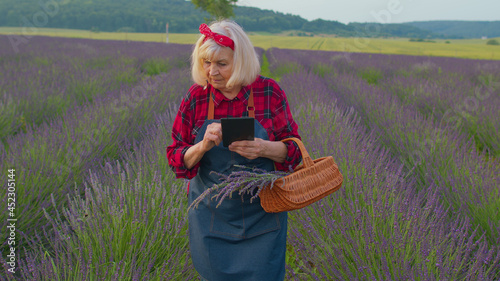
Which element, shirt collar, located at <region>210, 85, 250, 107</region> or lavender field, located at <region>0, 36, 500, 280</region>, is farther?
lavender field, located at <region>0, 36, 500, 280</region>

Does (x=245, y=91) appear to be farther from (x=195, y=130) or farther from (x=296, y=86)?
(x=296, y=86)

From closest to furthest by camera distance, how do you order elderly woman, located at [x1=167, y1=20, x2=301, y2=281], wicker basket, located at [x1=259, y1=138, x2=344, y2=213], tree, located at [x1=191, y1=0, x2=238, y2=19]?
wicker basket, located at [x1=259, y1=138, x2=344, y2=213]
elderly woman, located at [x1=167, y1=20, x2=301, y2=281]
tree, located at [x1=191, y1=0, x2=238, y2=19]

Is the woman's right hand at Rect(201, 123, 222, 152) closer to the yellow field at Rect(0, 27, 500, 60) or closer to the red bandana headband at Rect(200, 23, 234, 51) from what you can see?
the red bandana headband at Rect(200, 23, 234, 51)

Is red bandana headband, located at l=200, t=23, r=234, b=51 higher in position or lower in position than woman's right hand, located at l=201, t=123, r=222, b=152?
higher

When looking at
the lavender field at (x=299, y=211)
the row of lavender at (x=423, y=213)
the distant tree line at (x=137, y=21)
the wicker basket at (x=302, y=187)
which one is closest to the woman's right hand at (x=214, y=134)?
the wicker basket at (x=302, y=187)

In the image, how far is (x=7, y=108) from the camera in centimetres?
391

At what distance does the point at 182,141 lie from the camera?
141 centimetres

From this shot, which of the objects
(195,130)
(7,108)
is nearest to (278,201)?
(195,130)

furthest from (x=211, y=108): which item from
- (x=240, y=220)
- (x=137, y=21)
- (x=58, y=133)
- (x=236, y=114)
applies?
(x=137, y=21)

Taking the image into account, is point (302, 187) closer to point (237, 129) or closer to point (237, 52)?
point (237, 129)

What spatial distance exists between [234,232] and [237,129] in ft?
1.46

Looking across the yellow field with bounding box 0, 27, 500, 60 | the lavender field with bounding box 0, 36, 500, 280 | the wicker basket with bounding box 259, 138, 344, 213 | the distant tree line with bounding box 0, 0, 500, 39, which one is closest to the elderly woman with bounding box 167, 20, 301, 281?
the wicker basket with bounding box 259, 138, 344, 213

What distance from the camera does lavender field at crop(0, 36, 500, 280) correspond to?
4.92ft

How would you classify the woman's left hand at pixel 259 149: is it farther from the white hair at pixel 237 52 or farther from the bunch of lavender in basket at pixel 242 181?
the white hair at pixel 237 52
